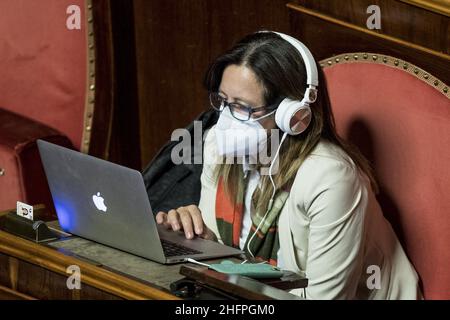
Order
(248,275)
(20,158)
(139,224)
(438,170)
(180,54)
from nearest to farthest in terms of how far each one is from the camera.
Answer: (248,275), (139,224), (438,170), (20,158), (180,54)

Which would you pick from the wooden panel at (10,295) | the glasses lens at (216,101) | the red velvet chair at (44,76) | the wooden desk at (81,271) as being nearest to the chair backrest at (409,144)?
the glasses lens at (216,101)

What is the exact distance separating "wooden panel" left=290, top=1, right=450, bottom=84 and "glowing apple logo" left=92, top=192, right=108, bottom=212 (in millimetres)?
677

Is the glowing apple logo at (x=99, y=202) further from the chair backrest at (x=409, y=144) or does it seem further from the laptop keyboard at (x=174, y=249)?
the chair backrest at (x=409, y=144)

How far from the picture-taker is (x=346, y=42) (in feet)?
7.85

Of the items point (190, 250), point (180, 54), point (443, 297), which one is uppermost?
point (180, 54)

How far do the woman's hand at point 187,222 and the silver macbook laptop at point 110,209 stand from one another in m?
0.02

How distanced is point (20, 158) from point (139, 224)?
976 millimetres

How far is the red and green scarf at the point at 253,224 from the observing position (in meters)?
2.26

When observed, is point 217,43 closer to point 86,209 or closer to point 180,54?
point 180,54

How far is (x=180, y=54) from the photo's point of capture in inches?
121

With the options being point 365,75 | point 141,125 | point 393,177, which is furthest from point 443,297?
point 141,125

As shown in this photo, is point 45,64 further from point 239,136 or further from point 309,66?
point 309,66

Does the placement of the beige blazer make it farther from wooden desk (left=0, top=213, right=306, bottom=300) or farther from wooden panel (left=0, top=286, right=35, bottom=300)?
wooden panel (left=0, top=286, right=35, bottom=300)

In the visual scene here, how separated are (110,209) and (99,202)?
3 cm
